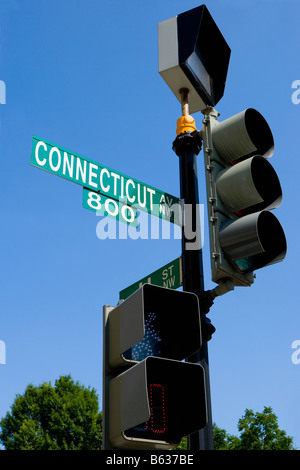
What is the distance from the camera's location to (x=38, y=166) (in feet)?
19.9

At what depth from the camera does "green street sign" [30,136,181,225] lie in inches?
244

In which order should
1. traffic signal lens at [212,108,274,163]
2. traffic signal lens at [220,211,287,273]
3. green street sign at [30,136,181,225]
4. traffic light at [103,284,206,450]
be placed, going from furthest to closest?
green street sign at [30,136,181,225] → traffic signal lens at [212,108,274,163] → traffic signal lens at [220,211,287,273] → traffic light at [103,284,206,450]

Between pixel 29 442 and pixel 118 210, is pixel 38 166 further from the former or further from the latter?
pixel 29 442

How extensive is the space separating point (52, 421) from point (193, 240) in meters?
42.4

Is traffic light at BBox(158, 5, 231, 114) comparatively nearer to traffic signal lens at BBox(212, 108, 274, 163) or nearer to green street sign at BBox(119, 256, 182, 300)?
traffic signal lens at BBox(212, 108, 274, 163)

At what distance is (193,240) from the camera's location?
5.79m

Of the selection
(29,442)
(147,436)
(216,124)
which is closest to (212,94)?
(216,124)

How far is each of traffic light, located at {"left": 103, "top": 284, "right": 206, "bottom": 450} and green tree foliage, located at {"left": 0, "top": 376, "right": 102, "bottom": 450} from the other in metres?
41.7

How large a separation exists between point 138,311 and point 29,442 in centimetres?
4314

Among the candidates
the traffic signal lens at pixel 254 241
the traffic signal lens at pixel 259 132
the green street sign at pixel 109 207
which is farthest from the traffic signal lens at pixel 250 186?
the green street sign at pixel 109 207

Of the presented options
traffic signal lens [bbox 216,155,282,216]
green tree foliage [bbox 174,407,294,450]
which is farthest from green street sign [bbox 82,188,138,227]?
green tree foliage [bbox 174,407,294,450]

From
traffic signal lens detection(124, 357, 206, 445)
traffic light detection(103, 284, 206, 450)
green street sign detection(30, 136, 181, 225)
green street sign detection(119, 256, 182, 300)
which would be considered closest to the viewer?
traffic light detection(103, 284, 206, 450)

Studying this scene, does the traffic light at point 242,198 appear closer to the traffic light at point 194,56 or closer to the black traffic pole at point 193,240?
the black traffic pole at point 193,240

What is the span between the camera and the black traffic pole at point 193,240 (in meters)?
4.92
